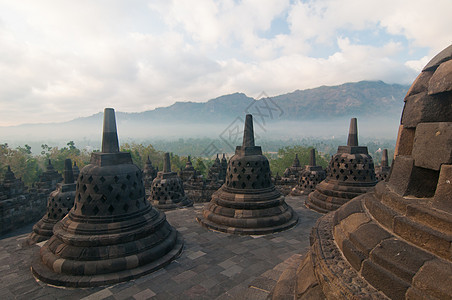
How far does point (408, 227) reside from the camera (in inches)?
90.9

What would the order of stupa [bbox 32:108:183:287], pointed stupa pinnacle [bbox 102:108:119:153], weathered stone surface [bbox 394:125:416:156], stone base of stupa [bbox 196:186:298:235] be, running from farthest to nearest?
stone base of stupa [bbox 196:186:298:235]
pointed stupa pinnacle [bbox 102:108:119:153]
stupa [bbox 32:108:183:287]
weathered stone surface [bbox 394:125:416:156]

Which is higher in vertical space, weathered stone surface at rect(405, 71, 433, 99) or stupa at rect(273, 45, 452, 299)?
weathered stone surface at rect(405, 71, 433, 99)

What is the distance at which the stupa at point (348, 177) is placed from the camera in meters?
10.6

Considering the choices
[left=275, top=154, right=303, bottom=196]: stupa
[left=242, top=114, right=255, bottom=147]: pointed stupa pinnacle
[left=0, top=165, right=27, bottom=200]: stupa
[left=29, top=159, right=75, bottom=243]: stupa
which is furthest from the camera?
[left=275, top=154, right=303, bottom=196]: stupa

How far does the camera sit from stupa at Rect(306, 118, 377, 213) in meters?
10.6

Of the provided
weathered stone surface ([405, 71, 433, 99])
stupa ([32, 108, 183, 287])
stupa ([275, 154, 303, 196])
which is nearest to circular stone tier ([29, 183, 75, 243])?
stupa ([32, 108, 183, 287])

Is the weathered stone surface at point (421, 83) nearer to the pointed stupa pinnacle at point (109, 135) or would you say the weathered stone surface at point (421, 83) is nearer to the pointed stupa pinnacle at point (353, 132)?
the pointed stupa pinnacle at point (109, 135)

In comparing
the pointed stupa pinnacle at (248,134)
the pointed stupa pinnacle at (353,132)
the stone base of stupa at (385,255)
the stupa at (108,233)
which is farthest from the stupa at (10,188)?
the pointed stupa pinnacle at (353,132)

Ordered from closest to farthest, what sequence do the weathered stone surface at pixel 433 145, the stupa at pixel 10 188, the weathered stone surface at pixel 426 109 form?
the weathered stone surface at pixel 433 145, the weathered stone surface at pixel 426 109, the stupa at pixel 10 188

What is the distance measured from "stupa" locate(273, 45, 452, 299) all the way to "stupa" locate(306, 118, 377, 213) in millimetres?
8280

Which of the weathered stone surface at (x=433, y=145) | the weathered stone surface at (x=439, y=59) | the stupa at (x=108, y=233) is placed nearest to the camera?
the weathered stone surface at (x=433, y=145)

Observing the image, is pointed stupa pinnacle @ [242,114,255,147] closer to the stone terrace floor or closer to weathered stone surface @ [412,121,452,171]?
the stone terrace floor

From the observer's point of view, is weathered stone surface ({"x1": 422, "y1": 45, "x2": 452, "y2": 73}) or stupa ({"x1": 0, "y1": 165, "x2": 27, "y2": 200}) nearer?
weathered stone surface ({"x1": 422, "y1": 45, "x2": 452, "y2": 73})

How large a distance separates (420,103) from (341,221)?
5.48 ft
